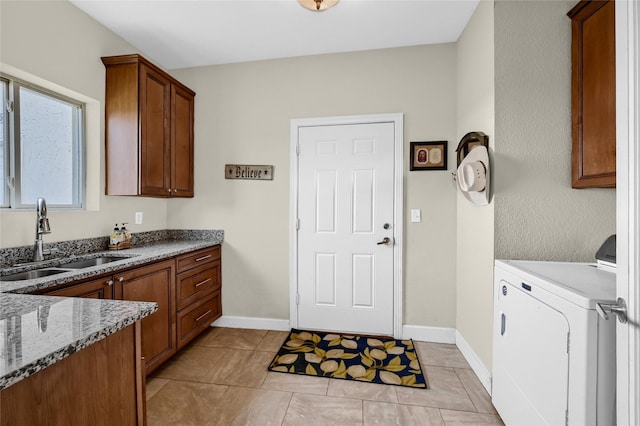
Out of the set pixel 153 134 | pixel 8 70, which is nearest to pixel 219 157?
pixel 153 134

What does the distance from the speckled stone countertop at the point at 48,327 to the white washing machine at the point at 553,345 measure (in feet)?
5.13

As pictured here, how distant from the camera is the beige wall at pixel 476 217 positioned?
Result: 6.51 ft

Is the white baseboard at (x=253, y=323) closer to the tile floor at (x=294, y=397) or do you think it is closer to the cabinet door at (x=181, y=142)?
the tile floor at (x=294, y=397)

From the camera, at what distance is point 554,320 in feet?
4.13

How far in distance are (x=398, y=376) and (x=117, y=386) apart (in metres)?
1.84

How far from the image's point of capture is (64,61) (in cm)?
212

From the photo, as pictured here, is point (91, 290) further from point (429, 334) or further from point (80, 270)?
point (429, 334)

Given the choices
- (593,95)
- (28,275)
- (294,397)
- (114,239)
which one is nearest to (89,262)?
(114,239)

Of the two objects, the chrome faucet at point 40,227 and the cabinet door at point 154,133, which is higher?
the cabinet door at point 154,133

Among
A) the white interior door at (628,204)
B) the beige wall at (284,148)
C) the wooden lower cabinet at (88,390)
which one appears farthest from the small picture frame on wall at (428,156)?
the wooden lower cabinet at (88,390)

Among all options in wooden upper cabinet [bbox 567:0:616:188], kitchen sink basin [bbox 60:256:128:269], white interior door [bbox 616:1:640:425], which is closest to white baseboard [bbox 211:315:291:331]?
kitchen sink basin [bbox 60:256:128:269]

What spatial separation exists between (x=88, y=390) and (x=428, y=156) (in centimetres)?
266

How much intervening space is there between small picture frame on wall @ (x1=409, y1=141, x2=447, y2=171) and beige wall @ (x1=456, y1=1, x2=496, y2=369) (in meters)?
0.20

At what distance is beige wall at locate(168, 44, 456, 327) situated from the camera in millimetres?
2697
